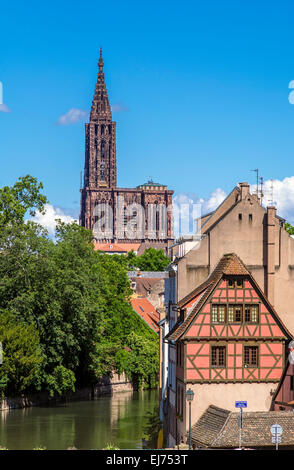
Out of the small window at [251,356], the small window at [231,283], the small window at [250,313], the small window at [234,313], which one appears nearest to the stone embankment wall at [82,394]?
the small window at [251,356]

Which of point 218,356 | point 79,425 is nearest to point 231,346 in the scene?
point 218,356

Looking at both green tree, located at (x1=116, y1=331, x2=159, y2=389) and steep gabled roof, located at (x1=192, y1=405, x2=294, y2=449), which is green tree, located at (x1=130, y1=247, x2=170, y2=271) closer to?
green tree, located at (x1=116, y1=331, x2=159, y2=389)

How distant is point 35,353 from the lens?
64.4 meters

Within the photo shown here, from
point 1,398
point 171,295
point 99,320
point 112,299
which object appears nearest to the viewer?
point 171,295

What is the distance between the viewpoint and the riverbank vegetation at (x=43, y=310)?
63781 millimetres

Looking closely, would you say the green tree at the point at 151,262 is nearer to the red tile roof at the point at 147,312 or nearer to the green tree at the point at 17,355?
the red tile roof at the point at 147,312

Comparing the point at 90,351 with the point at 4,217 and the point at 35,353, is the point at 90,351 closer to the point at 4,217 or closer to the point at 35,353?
the point at 35,353

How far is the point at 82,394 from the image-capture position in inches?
2899

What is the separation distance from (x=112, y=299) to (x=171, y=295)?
3934 cm

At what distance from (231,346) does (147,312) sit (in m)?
64.0

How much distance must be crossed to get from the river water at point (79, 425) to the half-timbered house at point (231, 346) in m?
9.02

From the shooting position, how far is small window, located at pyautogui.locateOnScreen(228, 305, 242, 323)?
1556 inches

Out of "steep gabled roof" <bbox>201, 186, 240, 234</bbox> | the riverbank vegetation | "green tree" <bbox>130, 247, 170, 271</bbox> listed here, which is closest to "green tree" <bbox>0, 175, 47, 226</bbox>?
the riverbank vegetation

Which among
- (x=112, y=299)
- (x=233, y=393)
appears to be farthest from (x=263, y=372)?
(x=112, y=299)
